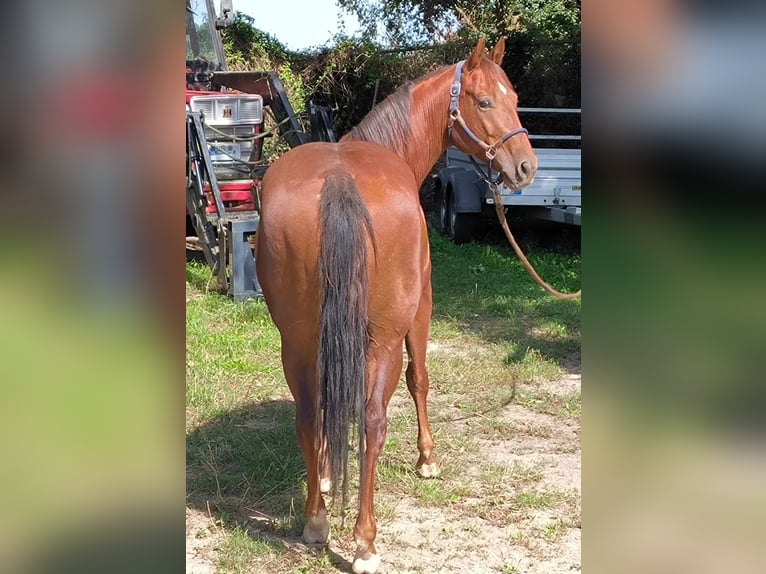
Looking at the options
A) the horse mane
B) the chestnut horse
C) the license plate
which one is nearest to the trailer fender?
the license plate

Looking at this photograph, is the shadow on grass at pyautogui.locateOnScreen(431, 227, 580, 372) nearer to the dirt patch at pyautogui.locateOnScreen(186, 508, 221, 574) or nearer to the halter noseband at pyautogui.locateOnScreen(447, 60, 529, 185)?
the halter noseband at pyautogui.locateOnScreen(447, 60, 529, 185)

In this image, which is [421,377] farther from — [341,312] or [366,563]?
[341,312]

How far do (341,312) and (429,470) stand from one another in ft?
5.38

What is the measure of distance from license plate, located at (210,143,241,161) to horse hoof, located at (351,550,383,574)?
6040 mm

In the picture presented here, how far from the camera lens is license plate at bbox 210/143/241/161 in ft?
27.1

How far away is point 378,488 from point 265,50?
45.6 feet

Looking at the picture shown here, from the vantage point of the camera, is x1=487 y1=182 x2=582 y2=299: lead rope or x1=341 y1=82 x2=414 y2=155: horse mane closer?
x1=487 y1=182 x2=582 y2=299: lead rope

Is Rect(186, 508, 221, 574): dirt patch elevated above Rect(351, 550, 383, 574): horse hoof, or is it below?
below

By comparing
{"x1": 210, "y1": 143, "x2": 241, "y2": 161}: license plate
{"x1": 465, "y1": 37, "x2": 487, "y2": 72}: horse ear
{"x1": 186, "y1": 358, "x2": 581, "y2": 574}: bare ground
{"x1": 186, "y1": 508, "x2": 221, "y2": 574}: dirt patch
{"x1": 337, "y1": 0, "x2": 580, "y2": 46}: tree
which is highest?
{"x1": 337, "y1": 0, "x2": 580, "y2": 46}: tree

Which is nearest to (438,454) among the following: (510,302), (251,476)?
(251,476)

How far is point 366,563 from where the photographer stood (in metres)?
2.90

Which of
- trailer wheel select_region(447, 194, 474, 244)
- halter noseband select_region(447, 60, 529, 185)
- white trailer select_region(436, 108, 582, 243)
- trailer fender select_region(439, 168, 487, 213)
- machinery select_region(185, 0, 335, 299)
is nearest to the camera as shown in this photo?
halter noseband select_region(447, 60, 529, 185)
